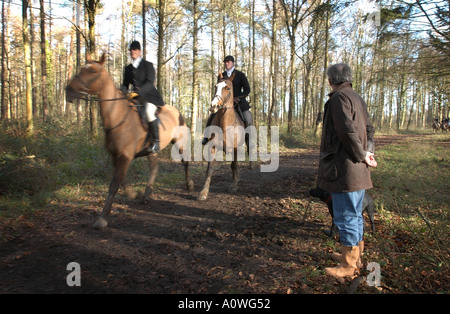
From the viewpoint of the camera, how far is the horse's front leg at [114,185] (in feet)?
14.2

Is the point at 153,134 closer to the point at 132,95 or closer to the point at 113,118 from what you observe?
the point at 132,95

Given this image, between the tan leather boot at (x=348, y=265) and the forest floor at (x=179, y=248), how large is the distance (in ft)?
0.35

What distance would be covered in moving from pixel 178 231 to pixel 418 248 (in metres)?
3.70

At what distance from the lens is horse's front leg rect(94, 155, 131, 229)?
4319 millimetres

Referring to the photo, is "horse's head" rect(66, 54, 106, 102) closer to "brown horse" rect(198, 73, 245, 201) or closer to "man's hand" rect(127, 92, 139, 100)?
"man's hand" rect(127, 92, 139, 100)

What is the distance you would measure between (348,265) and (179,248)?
2.25m

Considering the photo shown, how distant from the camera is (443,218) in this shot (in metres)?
4.90

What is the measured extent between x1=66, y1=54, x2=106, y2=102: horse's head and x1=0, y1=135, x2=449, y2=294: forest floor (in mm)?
2231

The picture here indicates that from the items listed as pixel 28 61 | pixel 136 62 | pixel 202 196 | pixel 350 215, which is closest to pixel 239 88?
pixel 136 62

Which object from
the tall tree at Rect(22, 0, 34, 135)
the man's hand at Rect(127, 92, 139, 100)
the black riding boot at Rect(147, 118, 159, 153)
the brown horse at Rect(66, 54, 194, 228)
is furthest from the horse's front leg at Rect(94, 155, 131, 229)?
the tall tree at Rect(22, 0, 34, 135)

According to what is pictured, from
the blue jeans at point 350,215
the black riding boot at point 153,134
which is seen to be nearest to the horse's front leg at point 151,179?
the black riding boot at point 153,134

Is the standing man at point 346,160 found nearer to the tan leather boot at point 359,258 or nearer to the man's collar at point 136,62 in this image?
the tan leather boot at point 359,258
